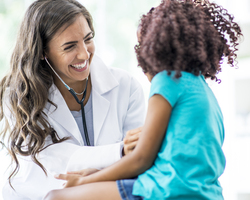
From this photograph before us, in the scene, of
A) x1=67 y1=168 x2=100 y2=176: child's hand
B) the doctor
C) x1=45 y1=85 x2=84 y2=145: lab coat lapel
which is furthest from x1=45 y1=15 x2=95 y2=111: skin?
x1=67 y1=168 x2=100 y2=176: child's hand

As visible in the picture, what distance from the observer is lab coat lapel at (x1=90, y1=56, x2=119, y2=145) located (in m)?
1.55

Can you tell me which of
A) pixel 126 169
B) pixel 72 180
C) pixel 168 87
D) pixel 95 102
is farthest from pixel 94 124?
pixel 168 87

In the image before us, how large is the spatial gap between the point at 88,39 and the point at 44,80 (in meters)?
0.31

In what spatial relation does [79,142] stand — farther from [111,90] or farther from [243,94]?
[243,94]

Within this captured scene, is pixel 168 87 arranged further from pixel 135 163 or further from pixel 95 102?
pixel 95 102

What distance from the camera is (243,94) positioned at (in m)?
2.20

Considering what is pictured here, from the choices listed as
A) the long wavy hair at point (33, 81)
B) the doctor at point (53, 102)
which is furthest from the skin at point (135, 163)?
the long wavy hair at point (33, 81)

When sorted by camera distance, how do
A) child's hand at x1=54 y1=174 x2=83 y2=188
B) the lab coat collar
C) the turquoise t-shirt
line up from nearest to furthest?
1. the turquoise t-shirt
2. child's hand at x1=54 y1=174 x2=83 y2=188
3. the lab coat collar

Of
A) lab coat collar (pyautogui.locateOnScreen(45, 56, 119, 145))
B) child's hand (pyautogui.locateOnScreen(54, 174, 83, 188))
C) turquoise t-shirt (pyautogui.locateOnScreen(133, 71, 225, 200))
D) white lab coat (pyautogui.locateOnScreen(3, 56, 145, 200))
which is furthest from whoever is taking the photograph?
lab coat collar (pyautogui.locateOnScreen(45, 56, 119, 145))

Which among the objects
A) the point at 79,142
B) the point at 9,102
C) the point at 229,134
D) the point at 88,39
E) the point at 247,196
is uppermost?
the point at 88,39

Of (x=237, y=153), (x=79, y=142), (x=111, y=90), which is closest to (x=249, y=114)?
(x=237, y=153)

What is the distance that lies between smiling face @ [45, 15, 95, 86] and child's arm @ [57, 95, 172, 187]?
62cm

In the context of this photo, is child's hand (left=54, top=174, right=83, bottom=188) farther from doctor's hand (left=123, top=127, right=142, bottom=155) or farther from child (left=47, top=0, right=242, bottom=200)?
doctor's hand (left=123, top=127, right=142, bottom=155)

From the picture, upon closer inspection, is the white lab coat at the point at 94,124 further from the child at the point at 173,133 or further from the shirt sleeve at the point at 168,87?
→ the shirt sleeve at the point at 168,87
